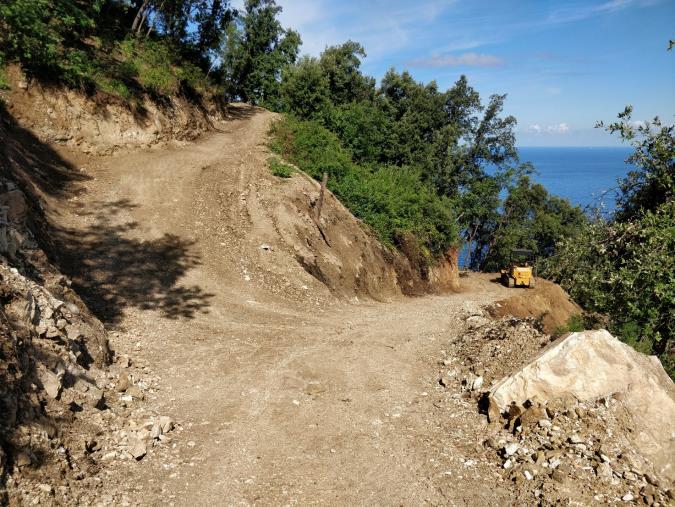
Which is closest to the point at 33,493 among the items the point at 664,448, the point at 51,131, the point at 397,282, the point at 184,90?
the point at 664,448

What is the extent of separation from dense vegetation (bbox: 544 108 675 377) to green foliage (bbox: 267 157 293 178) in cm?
1363

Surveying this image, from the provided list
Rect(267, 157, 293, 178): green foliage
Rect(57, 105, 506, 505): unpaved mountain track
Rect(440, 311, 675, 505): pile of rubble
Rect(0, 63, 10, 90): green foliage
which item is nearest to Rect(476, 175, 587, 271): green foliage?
Rect(267, 157, 293, 178): green foliage

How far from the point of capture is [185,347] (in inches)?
430

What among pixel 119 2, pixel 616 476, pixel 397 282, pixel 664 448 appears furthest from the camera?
pixel 119 2

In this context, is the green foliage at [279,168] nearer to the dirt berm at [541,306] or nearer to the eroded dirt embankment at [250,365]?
the eroded dirt embankment at [250,365]

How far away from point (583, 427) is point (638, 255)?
15.2 feet

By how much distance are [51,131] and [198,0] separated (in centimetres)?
1932

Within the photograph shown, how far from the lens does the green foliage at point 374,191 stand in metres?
25.7

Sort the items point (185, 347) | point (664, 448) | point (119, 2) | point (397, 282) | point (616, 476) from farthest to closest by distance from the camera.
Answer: point (119, 2)
point (397, 282)
point (185, 347)
point (664, 448)
point (616, 476)

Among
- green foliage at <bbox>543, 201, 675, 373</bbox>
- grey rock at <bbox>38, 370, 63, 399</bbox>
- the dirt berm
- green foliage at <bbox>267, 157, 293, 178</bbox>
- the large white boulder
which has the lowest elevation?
the dirt berm

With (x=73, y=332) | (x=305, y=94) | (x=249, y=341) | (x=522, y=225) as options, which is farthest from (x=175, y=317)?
(x=522, y=225)

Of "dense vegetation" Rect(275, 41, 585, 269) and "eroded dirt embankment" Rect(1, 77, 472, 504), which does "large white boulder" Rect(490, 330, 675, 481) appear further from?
"dense vegetation" Rect(275, 41, 585, 269)

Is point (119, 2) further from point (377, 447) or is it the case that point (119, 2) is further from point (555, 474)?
point (555, 474)

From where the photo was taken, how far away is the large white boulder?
7.22 m
